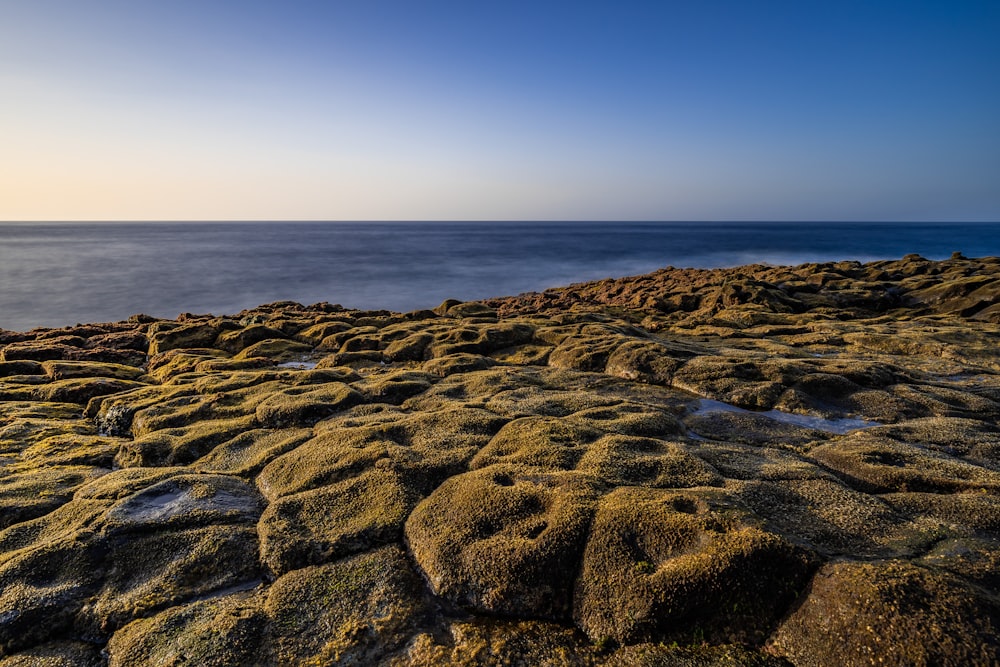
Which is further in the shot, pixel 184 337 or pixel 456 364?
pixel 184 337

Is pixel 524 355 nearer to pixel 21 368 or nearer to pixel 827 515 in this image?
pixel 827 515

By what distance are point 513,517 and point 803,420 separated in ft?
28.6

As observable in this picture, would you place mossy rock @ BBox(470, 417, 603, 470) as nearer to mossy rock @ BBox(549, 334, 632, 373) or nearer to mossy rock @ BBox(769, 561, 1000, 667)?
mossy rock @ BBox(769, 561, 1000, 667)

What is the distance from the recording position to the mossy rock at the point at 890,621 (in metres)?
4.75

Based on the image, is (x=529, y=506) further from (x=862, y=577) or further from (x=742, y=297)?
(x=742, y=297)

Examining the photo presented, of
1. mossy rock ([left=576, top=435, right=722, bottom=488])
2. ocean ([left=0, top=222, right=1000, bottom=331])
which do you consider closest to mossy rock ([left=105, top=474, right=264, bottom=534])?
mossy rock ([left=576, top=435, right=722, bottom=488])

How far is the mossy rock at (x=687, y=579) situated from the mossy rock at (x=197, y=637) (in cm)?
396

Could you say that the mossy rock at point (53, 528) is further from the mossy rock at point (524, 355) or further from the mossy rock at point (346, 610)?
the mossy rock at point (524, 355)

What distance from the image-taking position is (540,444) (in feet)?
32.7

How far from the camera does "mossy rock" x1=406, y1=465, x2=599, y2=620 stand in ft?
20.8

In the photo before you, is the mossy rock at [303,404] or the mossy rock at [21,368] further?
the mossy rock at [21,368]

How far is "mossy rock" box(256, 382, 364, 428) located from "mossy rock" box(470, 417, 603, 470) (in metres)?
5.18

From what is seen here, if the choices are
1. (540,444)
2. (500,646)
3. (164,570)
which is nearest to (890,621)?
(500,646)

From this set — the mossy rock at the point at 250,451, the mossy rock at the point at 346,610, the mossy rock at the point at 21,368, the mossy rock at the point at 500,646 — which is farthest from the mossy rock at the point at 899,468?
the mossy rock at the point at 21,368
